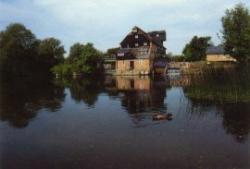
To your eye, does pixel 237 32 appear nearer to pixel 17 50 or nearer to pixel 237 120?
pixel 237 120

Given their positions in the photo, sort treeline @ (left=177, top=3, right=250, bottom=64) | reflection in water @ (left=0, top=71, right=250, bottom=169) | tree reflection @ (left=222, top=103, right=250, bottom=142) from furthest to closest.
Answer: treeline @ (left=177, top=3, right=250, bottom=64) → tree reflection @ (left=222, top=103, right=250, bottom=142) → reflection in water @ (left=0, top=71, right=250, bottom=169)

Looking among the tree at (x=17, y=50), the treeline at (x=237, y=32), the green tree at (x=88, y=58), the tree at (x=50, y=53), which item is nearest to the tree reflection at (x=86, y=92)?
the treeline at (x=237, y=32)

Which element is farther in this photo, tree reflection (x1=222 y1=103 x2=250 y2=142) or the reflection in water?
tree reflection (x1=222 y1=103 x2=250 y2=142)

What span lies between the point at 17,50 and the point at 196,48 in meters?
47.7

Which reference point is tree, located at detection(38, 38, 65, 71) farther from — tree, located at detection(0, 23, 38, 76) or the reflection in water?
the reflection in water

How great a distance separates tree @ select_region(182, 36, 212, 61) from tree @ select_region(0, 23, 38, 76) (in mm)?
41772

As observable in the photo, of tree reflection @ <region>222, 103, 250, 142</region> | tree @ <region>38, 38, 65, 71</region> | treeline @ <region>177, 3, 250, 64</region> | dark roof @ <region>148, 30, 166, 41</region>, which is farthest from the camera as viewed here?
dark roof @ <region>148, 30, 166, 41</region>

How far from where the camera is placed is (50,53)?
85.4 metres

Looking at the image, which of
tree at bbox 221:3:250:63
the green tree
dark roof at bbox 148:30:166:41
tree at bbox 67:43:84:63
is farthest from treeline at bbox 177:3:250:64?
dark roof at bbox 148:30:166:41

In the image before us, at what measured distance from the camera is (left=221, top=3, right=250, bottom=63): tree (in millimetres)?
40438

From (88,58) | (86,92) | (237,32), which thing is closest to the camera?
(86,92)

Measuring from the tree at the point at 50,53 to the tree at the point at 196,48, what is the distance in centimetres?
3547

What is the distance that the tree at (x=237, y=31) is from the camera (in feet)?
133

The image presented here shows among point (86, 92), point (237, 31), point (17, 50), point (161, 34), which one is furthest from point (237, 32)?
point (17, 50)
